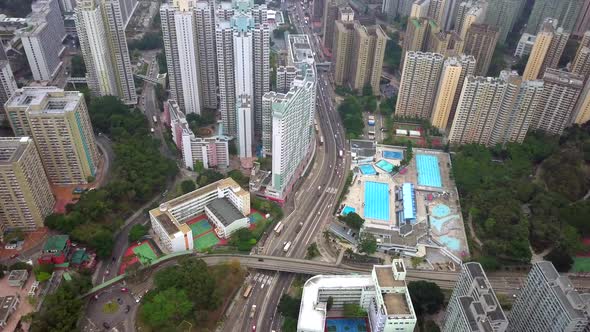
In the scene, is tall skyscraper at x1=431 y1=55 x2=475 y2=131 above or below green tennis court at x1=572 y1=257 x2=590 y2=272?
above

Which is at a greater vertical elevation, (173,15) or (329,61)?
(173,15)

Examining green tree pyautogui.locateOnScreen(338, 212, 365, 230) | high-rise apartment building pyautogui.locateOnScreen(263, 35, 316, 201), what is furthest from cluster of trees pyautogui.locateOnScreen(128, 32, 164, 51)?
green tree pyautogui.locateOnScreen(338, 212, 365, 230)

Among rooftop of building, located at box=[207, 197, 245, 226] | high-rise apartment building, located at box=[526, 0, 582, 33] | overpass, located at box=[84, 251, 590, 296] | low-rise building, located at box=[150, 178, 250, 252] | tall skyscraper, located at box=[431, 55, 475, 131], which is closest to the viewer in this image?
overpass, located at box=[84, 251, 590, 296]

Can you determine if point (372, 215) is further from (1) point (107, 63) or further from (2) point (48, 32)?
(2) point (48, 32)

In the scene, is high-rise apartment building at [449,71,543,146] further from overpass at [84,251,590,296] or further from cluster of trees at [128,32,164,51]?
cluster of trees at [128,32,164,51]

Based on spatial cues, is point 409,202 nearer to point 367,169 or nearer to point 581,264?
point 367,169

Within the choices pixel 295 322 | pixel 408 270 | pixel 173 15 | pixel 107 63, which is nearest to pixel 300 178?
pixel 408 270

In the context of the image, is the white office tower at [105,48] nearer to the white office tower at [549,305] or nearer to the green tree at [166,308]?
the green tree at [166,308]

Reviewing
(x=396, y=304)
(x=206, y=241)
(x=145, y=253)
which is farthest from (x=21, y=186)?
(x=396, y=304)
